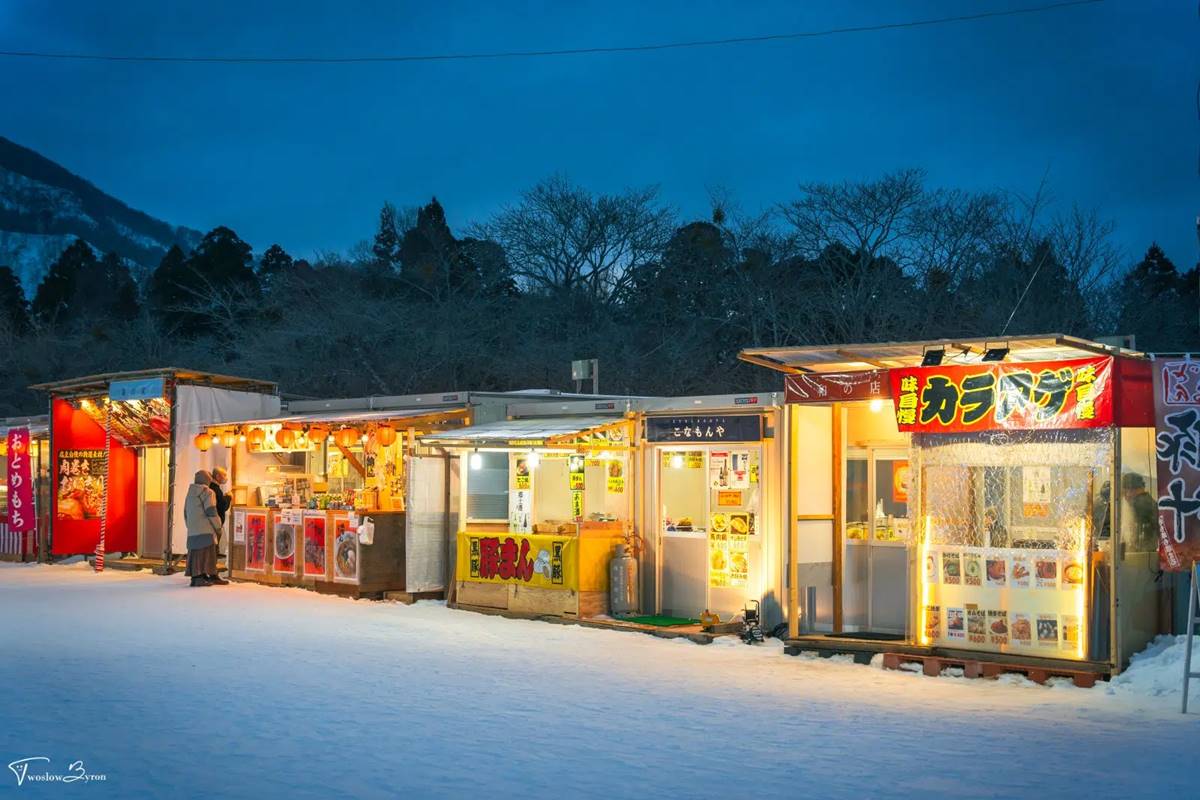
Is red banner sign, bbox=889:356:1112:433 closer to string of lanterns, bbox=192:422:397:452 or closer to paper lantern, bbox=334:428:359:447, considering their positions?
string of lanterns, bbox=192:422:397:452

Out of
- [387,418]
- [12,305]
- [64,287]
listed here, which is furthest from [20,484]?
[64,287]

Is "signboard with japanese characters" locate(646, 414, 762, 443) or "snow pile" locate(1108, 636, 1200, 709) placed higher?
"signboard with japanese characters" locate(646, 414, 762, 443)

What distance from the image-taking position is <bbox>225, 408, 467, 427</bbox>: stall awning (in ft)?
53.5

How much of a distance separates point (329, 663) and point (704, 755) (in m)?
4.68

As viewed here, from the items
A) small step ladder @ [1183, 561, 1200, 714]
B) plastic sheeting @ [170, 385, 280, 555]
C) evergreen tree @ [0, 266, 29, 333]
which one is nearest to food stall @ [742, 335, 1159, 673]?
small step ladder @ [1183, 561, 1200, 714]

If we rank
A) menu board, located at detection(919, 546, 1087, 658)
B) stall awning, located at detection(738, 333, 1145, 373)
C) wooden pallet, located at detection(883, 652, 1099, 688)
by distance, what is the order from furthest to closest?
1. menu board, located at detection(919, 546, 1087, 658)
2. wooden pallet, located at detection(883, 652, 1099, 688)
3. stall awning, located at detection(738, 333, 1145, 373)

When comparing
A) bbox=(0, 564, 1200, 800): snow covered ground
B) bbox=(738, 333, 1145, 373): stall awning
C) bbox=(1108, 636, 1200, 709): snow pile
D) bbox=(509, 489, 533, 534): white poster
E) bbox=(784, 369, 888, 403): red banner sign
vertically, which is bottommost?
bbox=(0, 564, 1200, 800): snow covered ground

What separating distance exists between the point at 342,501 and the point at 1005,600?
31.7 feet

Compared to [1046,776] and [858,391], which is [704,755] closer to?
[1046,776]

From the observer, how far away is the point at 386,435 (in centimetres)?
1622

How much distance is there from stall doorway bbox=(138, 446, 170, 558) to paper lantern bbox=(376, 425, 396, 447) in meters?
6.66

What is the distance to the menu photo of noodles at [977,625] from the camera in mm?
10859

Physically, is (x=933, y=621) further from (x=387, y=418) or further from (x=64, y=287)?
(x=64, y=287)

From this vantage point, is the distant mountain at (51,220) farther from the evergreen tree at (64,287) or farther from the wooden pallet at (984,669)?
the wooden pallet at (984,669)
